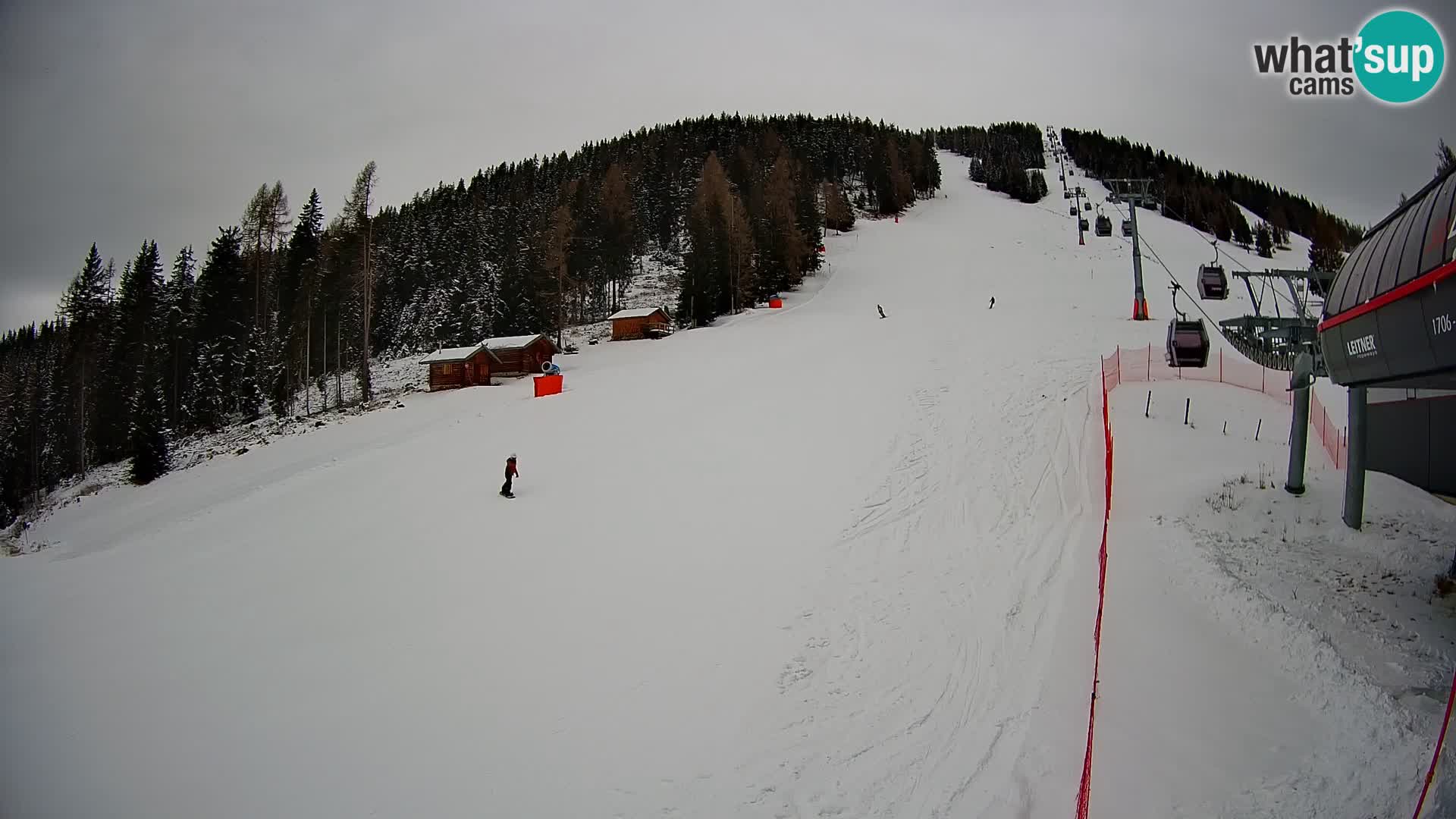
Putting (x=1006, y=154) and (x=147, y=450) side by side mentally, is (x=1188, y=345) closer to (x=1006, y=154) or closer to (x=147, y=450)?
(x=147, y=450)

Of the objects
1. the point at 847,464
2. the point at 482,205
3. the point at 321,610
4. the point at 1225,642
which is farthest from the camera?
the point at 482,205

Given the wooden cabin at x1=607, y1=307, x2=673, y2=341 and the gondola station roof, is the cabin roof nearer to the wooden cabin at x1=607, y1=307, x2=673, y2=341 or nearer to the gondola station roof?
the wooden cabin at x1=607, y1=307, x2=673, y2=341

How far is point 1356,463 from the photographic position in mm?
9969

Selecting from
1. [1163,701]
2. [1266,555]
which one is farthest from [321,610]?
[1266,555]

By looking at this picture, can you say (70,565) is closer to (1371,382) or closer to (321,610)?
(321,610)

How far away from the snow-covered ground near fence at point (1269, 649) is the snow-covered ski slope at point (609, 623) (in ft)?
2.11

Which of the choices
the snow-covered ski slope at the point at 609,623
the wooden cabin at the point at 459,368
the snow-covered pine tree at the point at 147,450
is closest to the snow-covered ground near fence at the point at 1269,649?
the snow-covered ski slope at the point at 609,623

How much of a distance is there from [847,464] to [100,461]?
51.8m

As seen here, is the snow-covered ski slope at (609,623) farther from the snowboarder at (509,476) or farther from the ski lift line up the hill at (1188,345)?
the ski lift line up the hill at (1188,345)

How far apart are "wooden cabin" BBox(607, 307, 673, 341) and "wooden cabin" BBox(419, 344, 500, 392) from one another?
10.4 meters

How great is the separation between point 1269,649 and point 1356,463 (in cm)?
434

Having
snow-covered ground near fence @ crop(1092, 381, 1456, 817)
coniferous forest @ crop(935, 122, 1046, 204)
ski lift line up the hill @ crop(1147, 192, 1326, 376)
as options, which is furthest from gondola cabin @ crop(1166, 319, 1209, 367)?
coniferous forest @ crop(935, 122, 1046, 204)

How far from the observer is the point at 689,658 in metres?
9.34

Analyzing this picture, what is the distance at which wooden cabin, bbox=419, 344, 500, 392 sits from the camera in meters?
39.1
